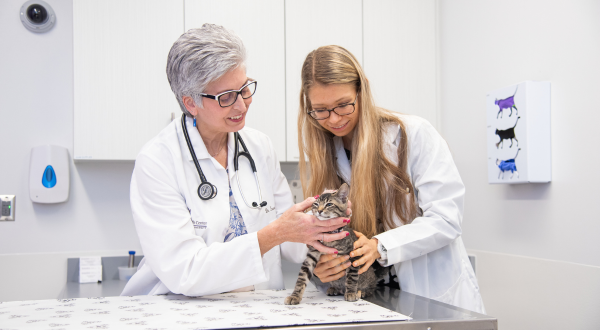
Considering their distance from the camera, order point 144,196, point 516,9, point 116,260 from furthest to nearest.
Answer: point 116,260
point 516,9
point 144,196

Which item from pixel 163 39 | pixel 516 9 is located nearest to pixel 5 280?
pixel 163 39

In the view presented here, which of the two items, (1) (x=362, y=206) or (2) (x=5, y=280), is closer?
(1) (x=362, y=206)

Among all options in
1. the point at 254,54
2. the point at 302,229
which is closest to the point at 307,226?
the point at 302,229

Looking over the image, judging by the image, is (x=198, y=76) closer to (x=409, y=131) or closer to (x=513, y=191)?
(x=409, y=131)

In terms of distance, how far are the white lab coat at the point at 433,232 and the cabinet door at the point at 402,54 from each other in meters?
1.46

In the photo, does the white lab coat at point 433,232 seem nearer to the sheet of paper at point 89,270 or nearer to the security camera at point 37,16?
the sheet of paper at point 89,270

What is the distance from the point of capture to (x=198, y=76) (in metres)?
1.38

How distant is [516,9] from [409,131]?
4.69 ft

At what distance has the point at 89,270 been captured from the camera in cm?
268

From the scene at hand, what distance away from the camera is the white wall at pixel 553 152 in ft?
6.57

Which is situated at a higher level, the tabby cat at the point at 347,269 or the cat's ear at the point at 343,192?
the cat's ear at the point at 343,192

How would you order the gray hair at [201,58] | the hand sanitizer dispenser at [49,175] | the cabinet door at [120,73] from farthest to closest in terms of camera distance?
the hand sanitizer dispenser at [49,175]
the cabinet door at [120,73]
the gray hair at [201,58]

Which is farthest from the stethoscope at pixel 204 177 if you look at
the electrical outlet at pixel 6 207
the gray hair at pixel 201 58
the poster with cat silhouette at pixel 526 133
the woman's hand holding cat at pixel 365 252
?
the electrical outlet at pixel 6 207

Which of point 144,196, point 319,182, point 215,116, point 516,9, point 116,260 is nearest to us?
point 144,196
